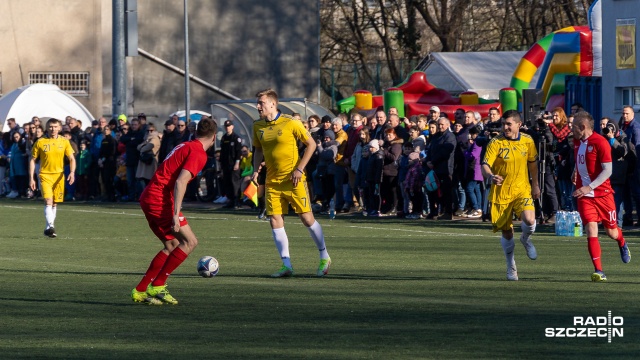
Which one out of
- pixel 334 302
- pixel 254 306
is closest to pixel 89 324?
pixel 254 306

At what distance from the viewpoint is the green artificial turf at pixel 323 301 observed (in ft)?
28.8

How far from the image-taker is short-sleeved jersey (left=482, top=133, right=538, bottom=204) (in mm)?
13477

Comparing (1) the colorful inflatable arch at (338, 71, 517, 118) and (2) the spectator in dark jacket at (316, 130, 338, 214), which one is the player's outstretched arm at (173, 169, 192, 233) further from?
(1) the colorful inflatable arch at (338, 71, 517, 118)

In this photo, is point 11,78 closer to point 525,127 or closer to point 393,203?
point 393,203

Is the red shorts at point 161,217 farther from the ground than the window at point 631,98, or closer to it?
closer to it

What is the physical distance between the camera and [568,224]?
19578 mm

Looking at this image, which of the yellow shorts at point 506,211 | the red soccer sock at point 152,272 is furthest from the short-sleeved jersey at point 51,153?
the red soccer sock at point 152,272

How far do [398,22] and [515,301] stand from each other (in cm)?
4384

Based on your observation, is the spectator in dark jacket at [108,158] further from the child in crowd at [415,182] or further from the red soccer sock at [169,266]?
the red soccer sock at [169,266]

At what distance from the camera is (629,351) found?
847 centimetres

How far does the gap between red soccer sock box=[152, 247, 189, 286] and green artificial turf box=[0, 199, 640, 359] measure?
0.26 meters

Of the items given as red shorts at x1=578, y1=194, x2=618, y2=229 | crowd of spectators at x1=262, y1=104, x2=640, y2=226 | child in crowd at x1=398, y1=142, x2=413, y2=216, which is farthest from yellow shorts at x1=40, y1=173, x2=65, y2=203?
red shorts at x1=578, y1=194, x2=618, y2=229

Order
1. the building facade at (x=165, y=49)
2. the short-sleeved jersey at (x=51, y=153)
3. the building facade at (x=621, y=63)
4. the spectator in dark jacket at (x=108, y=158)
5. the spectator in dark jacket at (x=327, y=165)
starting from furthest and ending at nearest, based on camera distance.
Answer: the building facade at (x=165, y=49), the spectator in dark jacket at (x=108, y=158), the building facade at (x=621, y=63), the spectator in dark jacket at (x=327, y=165), the short-sleeved jersey at (x=51, y=153)
